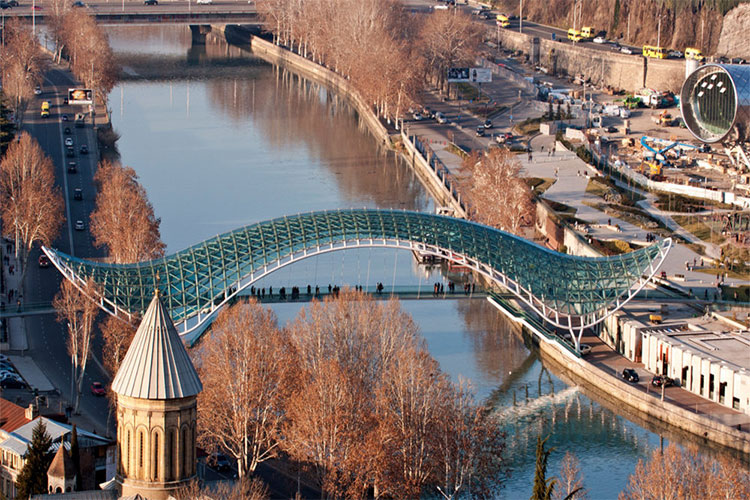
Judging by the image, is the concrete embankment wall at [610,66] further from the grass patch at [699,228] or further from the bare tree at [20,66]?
the grass patch at [699,228]

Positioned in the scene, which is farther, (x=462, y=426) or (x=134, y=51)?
(x=134, y=51)

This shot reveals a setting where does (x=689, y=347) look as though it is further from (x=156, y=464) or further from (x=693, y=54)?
(x=693, y=54)

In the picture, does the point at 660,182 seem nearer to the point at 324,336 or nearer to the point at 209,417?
the point at 324,336

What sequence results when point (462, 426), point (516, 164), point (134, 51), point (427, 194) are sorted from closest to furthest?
point (462, 426) → point (516, 164) → point (427, 194) → point (134, 51)

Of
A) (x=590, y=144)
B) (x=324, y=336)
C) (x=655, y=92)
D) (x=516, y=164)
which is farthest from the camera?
(x=655, y=92)

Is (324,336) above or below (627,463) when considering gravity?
above

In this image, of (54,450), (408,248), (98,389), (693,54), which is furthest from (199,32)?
(54,450)

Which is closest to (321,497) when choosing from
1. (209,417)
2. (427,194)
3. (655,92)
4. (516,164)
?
(209,417)
